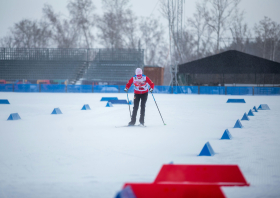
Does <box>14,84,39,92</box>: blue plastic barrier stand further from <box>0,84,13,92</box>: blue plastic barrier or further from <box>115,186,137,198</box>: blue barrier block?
<box>115,186,137,198</box>: blue barrier block

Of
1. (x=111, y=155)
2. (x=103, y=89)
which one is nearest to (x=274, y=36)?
Answer: (x=103, y=89)

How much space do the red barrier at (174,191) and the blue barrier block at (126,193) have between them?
0.15 m

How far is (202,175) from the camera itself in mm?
3840

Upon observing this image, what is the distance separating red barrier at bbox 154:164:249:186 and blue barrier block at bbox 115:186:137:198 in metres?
0.89

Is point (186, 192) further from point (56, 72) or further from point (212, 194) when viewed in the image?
point (56, 72)

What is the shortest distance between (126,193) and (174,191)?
529 mm

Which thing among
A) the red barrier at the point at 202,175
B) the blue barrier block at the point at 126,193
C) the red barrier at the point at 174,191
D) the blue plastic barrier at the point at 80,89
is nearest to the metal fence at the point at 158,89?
the blue plastic barrier at the point at 80,89

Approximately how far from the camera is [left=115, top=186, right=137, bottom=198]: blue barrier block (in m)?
2.67

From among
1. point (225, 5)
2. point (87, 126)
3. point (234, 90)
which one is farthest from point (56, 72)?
point (87, 126)

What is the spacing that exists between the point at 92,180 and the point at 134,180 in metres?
0.54

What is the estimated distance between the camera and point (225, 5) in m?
47.9

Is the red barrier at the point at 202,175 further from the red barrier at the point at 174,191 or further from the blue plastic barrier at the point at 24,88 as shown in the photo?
the blue plastic barrier at the point at 24,88

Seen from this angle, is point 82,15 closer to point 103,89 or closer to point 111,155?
point 103,89

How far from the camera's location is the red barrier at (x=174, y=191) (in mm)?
3018
